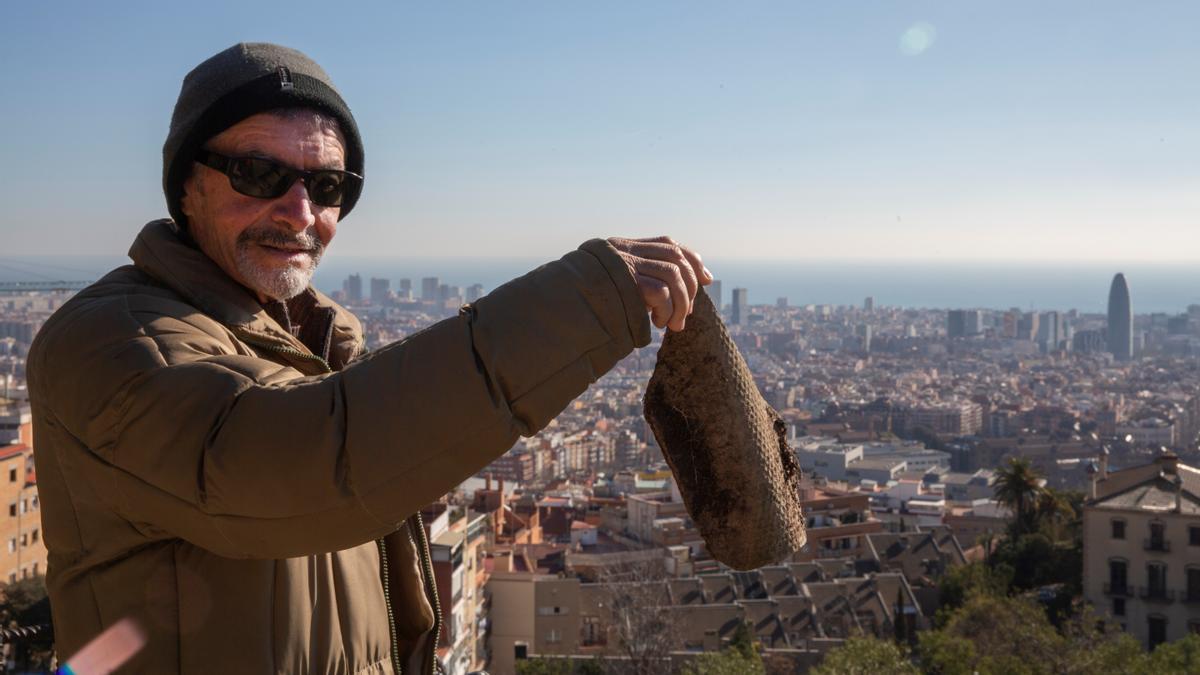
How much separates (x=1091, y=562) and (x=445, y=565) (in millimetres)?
8665

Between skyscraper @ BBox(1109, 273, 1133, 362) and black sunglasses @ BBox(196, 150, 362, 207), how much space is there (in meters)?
96.4

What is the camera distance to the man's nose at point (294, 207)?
0.91 m

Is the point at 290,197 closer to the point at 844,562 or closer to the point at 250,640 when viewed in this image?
the point at 250,640

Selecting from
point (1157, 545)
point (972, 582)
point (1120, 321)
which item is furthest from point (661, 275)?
point (1120, 321)

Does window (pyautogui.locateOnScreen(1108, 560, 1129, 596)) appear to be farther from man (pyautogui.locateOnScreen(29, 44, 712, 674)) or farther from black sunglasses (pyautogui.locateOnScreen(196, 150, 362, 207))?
black sunglasses (pyautogui.locateOnScreen(196, 150, 362, 207))

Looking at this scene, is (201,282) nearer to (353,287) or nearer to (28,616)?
(28,616)

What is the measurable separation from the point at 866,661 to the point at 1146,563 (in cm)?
666

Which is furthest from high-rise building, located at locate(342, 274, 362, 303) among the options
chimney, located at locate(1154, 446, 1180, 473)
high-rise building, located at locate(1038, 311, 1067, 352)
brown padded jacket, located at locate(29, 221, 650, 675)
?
brown padded jacket, located at locate(29, 221, 650, 675)

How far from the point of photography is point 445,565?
12359 millimetres

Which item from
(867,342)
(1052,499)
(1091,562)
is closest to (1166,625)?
(1091,562)

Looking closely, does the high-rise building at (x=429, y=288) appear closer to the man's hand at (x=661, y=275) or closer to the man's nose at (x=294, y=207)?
the man's nose at (x=294, y=207)

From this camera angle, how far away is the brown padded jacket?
2.14 feet

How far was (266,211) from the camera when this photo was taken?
91 centimetres

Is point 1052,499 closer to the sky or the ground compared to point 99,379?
closer to the ground
